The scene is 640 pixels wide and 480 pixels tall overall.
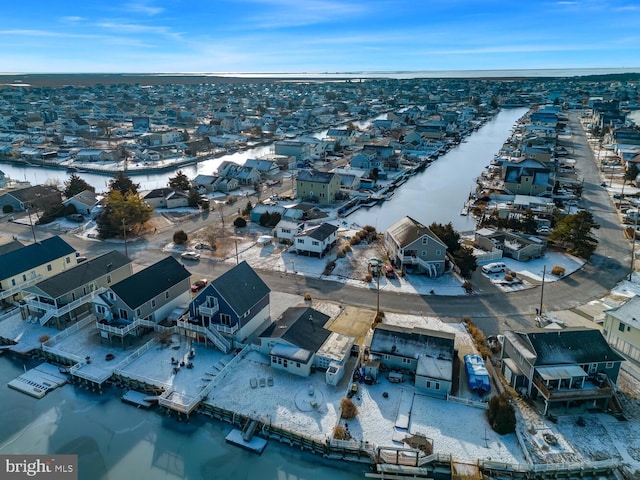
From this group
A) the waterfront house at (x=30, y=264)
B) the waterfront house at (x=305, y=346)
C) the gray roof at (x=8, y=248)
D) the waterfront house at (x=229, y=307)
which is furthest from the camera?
the gray roof at (x=8, y=248)

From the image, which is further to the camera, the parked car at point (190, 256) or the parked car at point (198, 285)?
the parked car at point (190, 256)

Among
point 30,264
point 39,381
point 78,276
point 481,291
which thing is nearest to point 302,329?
point 39,381

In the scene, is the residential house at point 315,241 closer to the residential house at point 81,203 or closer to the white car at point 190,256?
the white car at point 190,256

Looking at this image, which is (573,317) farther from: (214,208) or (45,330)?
(214,208)

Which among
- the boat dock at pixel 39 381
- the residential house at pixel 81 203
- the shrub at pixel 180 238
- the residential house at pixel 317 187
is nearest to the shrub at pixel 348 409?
the boat dock at pixel 39 381

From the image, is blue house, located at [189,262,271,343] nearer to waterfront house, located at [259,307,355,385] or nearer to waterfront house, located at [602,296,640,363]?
waterfront house, located at [259,307,355,385]

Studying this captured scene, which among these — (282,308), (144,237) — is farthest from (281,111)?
(282,308)
